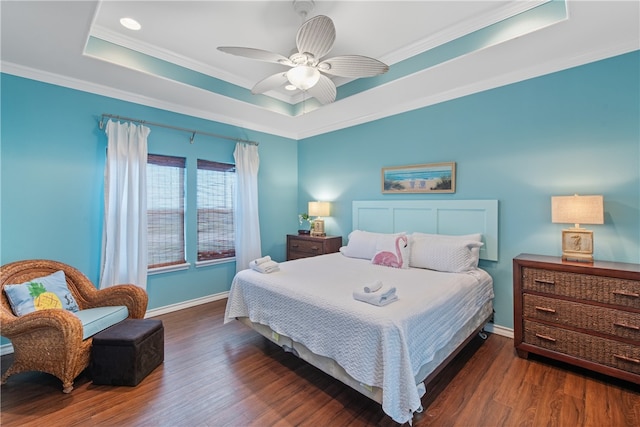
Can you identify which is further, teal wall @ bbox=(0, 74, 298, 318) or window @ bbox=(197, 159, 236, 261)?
window @ bbox=(197, 159, 236, 261)

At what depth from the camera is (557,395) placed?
2000mm

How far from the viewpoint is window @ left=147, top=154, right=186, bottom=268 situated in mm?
3579

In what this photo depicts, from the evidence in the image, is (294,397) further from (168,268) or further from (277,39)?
(277,39)

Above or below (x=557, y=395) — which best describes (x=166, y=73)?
above

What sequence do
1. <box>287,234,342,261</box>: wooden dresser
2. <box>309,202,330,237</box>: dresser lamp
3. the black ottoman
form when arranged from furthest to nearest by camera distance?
<box>309,202,330,237</box>: dresser lamp < <box>287,234,342,261</box>: wooden dresser < the black ottoman

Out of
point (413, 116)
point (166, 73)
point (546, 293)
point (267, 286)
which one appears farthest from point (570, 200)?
point (166, 73)

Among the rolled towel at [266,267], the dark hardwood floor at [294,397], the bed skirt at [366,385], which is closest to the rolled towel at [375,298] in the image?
the bed skirt at [366,385]

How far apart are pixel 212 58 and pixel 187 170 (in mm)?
1494

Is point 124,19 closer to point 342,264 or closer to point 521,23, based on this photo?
point 342,264

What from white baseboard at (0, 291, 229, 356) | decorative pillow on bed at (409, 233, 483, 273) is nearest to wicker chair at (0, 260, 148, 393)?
white baseboard at (0, 291, 229, 356)

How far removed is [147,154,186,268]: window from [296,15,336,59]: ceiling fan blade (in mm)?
2558

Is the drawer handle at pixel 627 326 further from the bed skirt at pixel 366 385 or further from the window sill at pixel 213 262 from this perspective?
the window sill at pixel 213 262

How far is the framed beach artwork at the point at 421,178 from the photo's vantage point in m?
3.35

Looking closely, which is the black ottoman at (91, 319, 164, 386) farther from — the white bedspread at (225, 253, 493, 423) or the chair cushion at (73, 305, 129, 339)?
the white bedspread at (225, 253, 493, 423)
